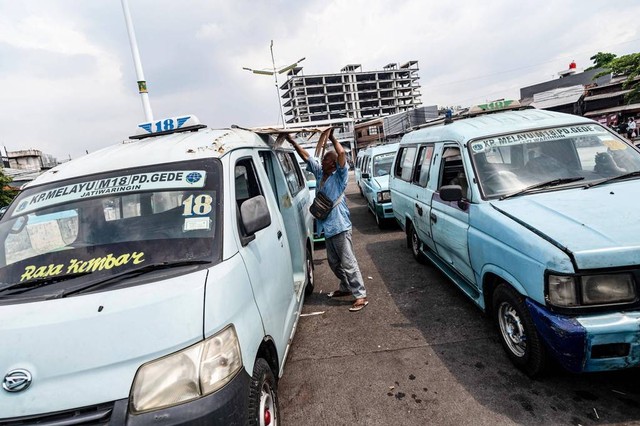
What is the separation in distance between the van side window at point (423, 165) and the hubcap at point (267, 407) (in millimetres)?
3497

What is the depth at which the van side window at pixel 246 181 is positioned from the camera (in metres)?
2.98

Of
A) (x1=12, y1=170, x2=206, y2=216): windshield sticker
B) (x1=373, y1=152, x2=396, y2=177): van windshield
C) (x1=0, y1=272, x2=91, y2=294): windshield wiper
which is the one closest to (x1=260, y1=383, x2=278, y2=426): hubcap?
(x1=0, y1=272, x2=91, y2=294): windshield wiper

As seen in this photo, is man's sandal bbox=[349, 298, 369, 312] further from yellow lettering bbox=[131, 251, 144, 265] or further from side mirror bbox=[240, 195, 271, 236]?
yellow lettering bbox=[131, 251, 144, 265]

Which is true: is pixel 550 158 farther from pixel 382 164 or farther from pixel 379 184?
pixel 382 164

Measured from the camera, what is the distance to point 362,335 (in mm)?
3830

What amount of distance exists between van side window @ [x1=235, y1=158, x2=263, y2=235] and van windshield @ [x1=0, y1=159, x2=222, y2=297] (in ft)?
1.54

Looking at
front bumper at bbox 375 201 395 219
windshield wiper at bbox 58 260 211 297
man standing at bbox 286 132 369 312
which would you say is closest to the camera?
windshield wiper at bbox 58 260 211 297

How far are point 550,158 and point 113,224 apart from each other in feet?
12.7

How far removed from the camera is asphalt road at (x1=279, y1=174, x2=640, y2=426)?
2543mm

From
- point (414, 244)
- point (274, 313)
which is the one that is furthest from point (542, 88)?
point (274, 313)

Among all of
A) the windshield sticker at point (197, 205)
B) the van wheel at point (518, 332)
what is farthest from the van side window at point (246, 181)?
the van wheel at point (518, 332)

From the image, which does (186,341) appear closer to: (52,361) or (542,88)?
(52,361)

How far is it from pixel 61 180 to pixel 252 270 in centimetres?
154

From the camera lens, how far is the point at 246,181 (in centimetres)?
325
